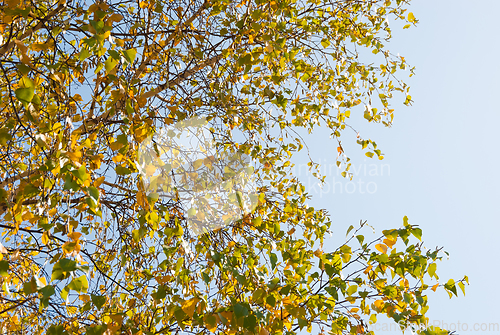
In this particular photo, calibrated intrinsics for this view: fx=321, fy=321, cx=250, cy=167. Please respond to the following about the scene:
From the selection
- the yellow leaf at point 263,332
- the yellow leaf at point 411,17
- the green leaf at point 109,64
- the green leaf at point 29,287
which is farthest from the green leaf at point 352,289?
the yellow leaf at point 411,17

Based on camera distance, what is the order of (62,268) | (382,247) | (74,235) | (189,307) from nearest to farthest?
(62,268) → (74,235) → (189,307) → (382,247)

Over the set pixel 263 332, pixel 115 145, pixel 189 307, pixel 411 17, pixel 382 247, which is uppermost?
pixel 411 17

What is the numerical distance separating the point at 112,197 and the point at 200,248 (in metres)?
1.21

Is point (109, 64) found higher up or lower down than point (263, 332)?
higher up

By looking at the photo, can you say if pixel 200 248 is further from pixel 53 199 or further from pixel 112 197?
pixel 112 197

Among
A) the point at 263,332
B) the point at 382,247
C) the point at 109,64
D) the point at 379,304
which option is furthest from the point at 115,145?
the point at 379,304

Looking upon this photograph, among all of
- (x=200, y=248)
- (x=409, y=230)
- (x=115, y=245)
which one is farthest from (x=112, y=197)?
(x=409, y=230)

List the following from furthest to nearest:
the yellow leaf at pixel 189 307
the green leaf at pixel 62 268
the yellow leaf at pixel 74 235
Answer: the yellow leaf at pixel 189 307 → the yellow leaf at pixel 74 235 → the green leaf at pixel 62 268

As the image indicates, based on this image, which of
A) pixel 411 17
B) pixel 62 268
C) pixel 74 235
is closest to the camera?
pixel 62 268

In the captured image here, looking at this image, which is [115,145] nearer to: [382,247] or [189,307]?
[189,307]

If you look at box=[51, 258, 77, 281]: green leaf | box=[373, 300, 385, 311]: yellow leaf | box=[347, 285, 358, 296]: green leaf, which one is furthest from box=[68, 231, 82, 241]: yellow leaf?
box=[373, 300, 385, 311]: yellow leaf

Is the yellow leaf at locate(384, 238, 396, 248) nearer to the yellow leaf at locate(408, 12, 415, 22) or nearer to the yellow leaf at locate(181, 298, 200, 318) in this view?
the yellow leaf at locate(181, 298, 200, 318)

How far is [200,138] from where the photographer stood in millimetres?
2246

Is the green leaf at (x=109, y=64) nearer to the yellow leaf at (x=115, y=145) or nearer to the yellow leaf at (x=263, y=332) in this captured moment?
the yellow leaf at (x=115, y=145)
